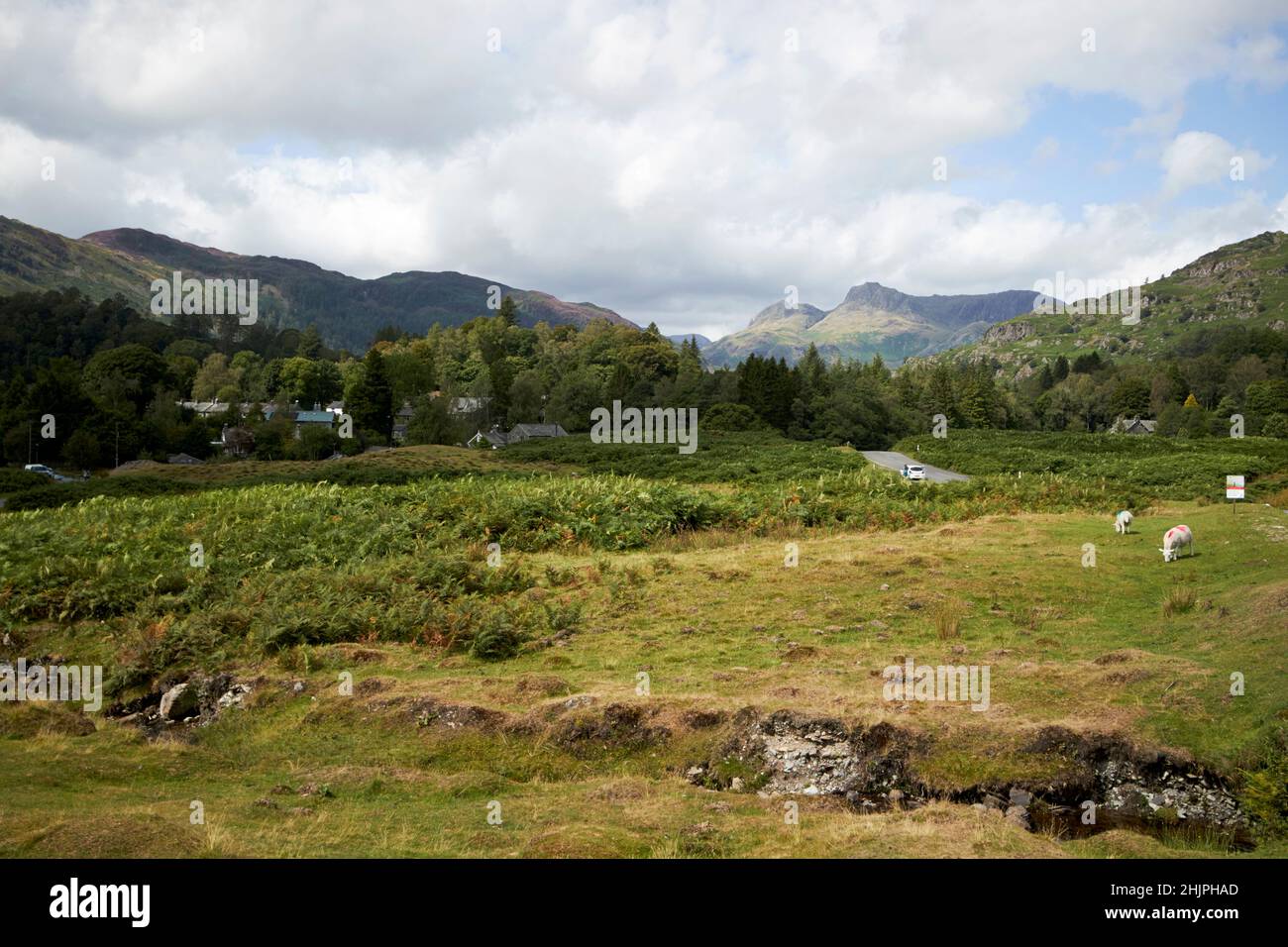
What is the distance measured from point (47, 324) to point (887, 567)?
6666 inches

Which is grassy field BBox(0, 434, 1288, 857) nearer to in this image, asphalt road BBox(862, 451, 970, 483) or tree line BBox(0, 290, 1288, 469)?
asphalt road BBox(862, 451, 970, 483)

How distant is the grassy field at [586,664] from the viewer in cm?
968

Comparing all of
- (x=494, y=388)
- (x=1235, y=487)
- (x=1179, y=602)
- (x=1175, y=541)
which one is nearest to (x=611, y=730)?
(x=1179, y=602)

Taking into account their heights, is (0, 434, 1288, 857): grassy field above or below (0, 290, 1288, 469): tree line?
below

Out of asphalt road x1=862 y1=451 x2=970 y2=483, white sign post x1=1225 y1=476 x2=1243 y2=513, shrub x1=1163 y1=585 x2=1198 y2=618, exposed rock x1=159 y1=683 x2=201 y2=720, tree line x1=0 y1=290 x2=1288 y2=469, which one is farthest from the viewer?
tree line x1=0 y1=290 x2=1288 y2=469

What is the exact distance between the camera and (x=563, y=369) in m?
136

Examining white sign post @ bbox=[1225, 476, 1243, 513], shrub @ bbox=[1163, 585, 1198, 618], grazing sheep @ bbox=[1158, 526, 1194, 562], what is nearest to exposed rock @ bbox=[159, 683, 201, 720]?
shrub @ bbox=[1163, 585, 1198, 618]

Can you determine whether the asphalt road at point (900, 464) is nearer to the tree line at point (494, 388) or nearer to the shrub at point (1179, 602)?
the tree line at point (494, 388)

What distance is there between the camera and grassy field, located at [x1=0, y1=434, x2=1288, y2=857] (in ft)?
31.8

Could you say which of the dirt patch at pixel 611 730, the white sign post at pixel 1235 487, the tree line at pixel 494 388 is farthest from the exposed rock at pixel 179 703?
the tree line at pixel 494 388

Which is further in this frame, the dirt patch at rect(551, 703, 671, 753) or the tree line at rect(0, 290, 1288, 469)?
the tree line at rect(0, 290, 1288, 469)
